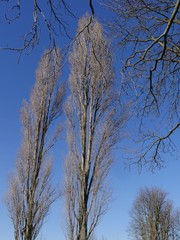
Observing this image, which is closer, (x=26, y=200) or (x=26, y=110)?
(x=26, y=200)

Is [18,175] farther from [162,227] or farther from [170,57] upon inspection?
[162,227]

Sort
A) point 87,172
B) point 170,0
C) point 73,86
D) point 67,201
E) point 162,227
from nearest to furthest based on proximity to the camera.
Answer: point 170,0 < point 87,172 < point 67,201 < point 73,86 < point 162,227

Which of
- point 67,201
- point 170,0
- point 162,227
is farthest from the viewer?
point 162,227

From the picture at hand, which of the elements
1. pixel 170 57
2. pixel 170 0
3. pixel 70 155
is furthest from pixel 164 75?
pixel 70 155

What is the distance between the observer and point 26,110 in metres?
13.6

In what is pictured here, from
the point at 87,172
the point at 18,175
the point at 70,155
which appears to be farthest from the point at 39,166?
the point at 87,172

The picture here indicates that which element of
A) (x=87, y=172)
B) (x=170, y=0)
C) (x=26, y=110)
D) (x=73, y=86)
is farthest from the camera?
(x=26, y=110)

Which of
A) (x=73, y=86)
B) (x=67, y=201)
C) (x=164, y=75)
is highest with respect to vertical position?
(x=73, y=86)

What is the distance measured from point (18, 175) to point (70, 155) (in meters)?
2.45

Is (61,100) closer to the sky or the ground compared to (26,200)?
closer to the sky

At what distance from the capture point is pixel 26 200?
40.4 feet

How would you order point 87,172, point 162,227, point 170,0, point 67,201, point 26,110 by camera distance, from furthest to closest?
point 162,227 → point 26,110 → point 67,201 → point 87,172 → point 170,0

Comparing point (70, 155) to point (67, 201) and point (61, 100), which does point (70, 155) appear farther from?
point (61, 100)

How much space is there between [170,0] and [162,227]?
26.7 meters
